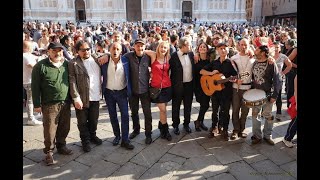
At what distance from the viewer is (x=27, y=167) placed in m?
4.07

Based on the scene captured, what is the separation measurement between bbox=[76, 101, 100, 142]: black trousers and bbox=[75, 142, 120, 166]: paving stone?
0.24 m

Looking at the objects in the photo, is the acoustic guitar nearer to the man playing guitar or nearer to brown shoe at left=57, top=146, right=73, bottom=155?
the man playing guitar

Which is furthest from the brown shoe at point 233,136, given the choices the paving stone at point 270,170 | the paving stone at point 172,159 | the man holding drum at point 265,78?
the paving stone at point 172,159

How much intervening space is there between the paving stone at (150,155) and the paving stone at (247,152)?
1.12 metres

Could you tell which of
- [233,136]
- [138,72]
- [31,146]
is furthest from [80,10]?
[233,136]

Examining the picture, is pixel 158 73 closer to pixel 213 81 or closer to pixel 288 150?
pixel 213 81

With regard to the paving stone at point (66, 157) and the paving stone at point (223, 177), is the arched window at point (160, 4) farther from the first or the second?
the paving stone at point (223, 177)

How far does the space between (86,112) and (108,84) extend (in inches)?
23.2

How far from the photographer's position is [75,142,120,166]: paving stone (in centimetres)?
423

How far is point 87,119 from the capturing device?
4.68m

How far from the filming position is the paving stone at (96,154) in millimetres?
4234
